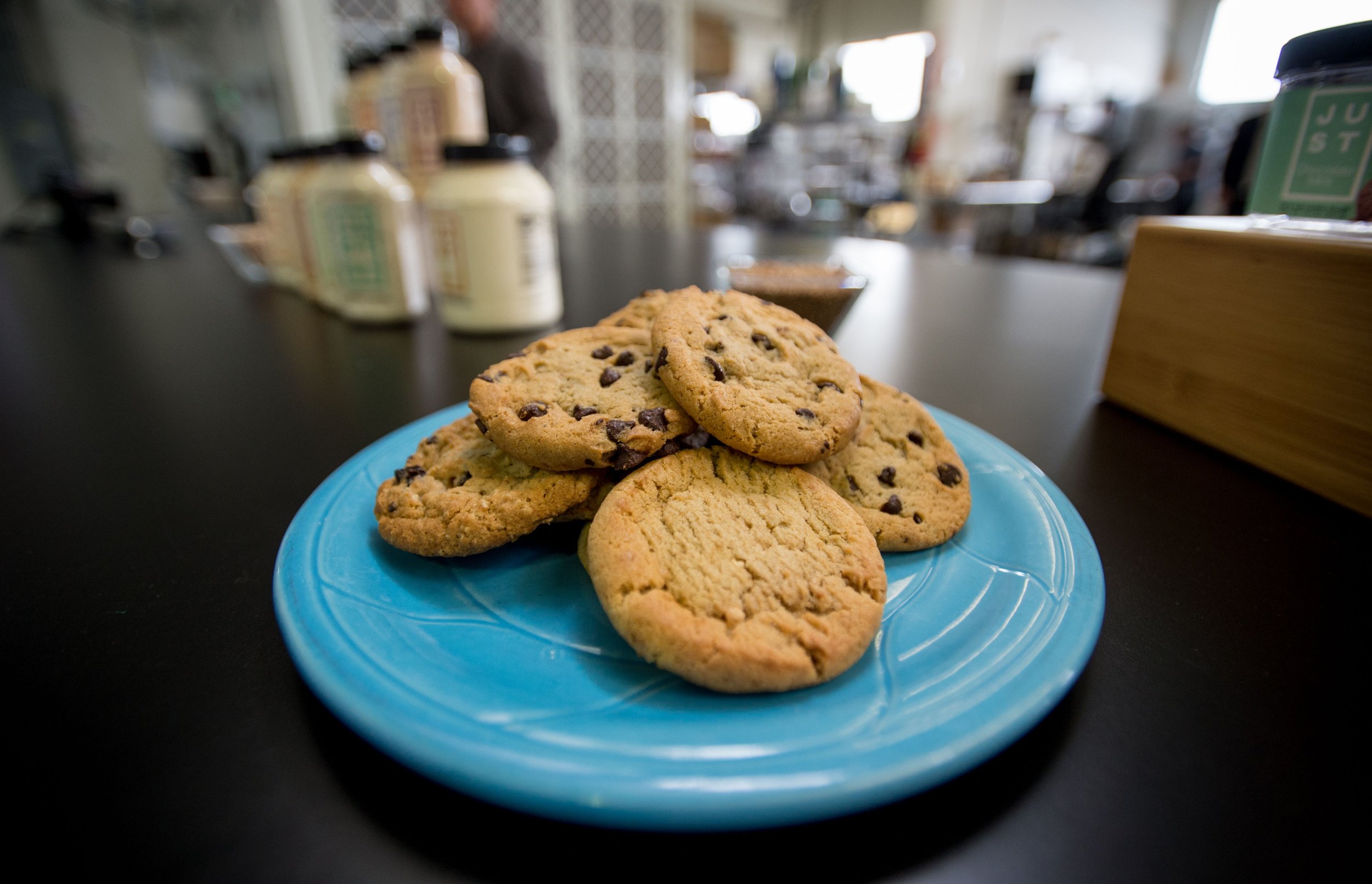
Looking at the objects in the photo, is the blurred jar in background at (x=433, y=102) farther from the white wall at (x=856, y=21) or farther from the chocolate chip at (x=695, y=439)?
the white wall at (x=856, y=21)

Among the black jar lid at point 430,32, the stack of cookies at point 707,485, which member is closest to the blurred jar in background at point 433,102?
the black jar lid at point 430,32

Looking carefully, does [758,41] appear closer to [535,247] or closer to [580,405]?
[535,247]

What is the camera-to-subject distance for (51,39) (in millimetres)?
4254

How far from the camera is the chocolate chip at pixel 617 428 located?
53 centimetres

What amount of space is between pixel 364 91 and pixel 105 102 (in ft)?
15.2

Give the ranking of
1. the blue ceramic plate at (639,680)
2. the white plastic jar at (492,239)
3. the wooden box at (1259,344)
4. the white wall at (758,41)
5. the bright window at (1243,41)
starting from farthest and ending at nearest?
the white wall at (758,41) → the bright window at (1243,41) → the white plastic jar at (492,239) → the wooden box at (1259,344) → the blue ceramic plate at (639,680)

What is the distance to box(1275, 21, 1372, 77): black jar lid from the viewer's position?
2.22 feet

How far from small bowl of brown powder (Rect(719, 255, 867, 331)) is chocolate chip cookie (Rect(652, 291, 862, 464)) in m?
0.33

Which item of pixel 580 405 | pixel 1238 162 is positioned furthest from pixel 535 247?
pixel 1238 162

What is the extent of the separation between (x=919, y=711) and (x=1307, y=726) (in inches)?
10.5

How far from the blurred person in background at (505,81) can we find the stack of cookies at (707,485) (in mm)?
2411

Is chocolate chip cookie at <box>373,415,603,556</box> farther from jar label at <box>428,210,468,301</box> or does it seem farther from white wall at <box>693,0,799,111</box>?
white wall at <box>693,0,799,111</box>

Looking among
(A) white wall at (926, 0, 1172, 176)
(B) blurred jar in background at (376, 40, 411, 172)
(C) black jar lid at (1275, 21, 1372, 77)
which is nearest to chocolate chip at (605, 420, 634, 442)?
(C) black jar lid at (1275, 21, 1372, 77)

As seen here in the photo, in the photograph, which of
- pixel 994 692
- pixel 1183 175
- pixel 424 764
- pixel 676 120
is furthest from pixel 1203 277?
pixel 676 120
